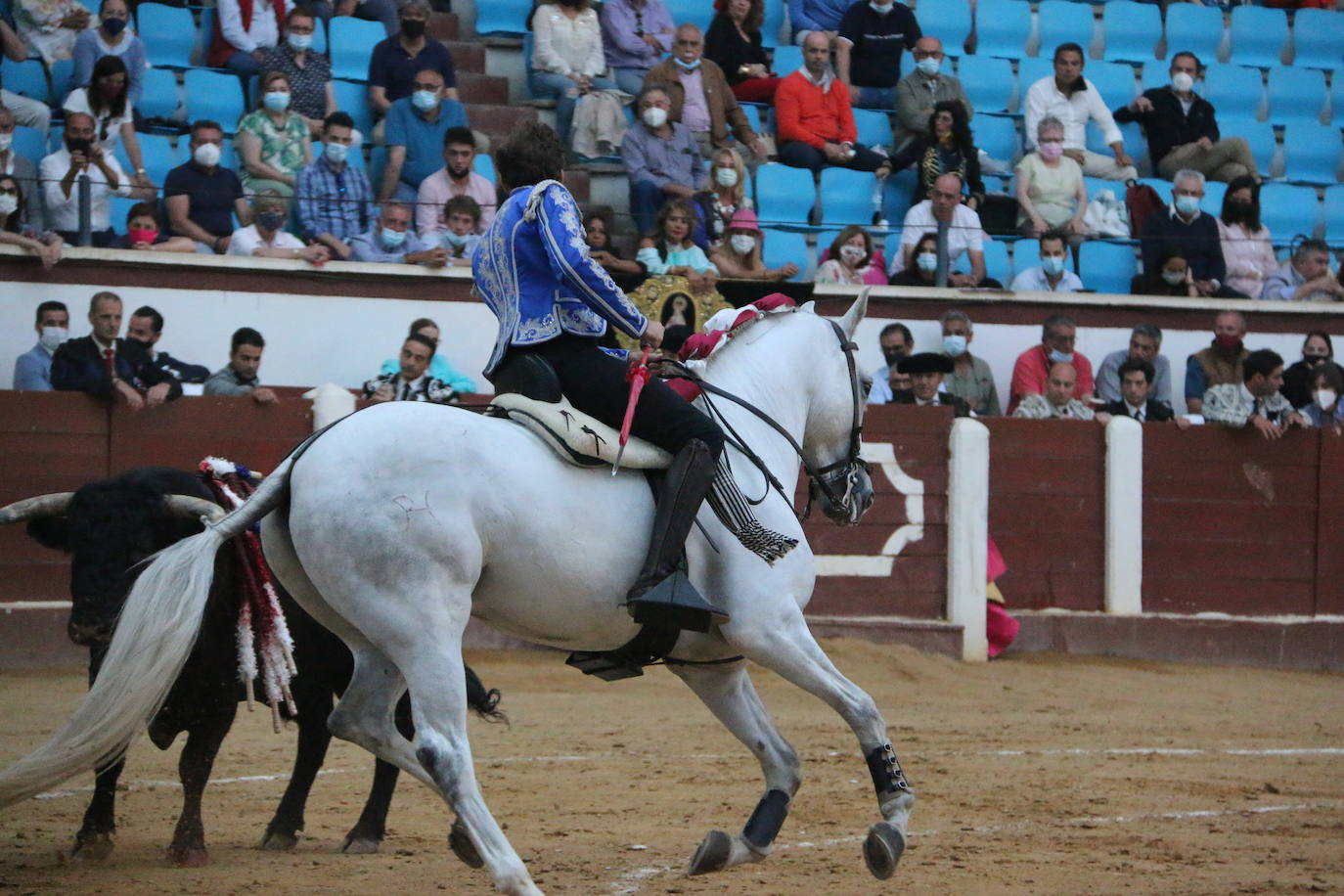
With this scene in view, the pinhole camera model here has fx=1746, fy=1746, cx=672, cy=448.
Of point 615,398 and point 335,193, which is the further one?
point 335,193

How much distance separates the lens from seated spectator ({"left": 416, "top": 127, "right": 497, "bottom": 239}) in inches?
443

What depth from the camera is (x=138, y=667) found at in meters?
4.68

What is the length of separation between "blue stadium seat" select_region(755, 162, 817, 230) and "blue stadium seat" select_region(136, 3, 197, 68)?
413 centimetres

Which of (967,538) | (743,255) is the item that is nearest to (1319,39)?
(743,255)

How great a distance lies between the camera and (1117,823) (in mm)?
6137

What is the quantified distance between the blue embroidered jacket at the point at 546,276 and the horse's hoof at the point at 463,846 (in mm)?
1335

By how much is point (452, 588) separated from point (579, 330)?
2.83 ft

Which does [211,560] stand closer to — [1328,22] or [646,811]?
[646,811]

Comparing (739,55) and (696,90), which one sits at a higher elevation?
(739,55)

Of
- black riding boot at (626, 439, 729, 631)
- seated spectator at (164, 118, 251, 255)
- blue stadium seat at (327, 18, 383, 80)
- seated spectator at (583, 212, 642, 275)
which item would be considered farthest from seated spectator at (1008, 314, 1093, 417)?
black riding boot at (626, 439, 729, 631)

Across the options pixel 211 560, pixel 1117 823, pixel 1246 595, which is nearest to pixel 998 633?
pixel 1246 595

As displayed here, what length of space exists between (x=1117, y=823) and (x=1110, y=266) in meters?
7.92

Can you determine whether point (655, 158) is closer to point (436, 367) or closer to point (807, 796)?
point (436, 367)

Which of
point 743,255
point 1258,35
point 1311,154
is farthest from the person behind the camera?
point 1258,35
